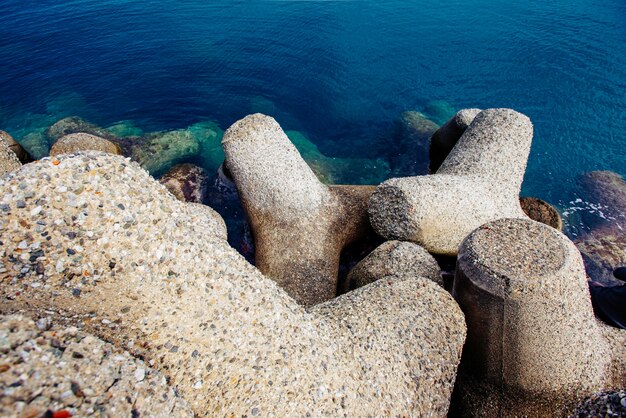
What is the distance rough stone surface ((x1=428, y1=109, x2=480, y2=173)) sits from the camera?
6.54 meters

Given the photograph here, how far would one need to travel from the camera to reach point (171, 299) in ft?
7.00

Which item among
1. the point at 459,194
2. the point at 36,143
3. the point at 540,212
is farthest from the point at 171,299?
the point at 36,143

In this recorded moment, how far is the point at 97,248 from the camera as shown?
6.51 feet

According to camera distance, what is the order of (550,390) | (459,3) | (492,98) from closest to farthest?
(550,390) < (492,98) < (459,3)

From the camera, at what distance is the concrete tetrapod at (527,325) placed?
9.39 ft

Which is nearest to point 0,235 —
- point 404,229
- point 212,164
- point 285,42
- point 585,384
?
point 404,229

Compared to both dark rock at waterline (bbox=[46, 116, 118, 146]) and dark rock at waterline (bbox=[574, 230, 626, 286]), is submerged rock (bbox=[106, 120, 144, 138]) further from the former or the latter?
dark rock at waterline (bbox=[574, 230, 626, 286])

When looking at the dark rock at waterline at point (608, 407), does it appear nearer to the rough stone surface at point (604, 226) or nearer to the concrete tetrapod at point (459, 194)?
the concrete tetrapod at point (459, 194)

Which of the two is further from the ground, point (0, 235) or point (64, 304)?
point (0, 235)

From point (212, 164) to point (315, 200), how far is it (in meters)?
3.95

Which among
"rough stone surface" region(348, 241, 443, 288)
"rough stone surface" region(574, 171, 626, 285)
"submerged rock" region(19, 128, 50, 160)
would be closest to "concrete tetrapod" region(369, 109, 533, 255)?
"rough stone surface" region(348, 241, 443, 288)

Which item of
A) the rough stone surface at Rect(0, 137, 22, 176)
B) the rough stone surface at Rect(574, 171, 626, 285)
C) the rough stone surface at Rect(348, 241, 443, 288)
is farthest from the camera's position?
the rough stone surface at Rect(574, 171, 626, 285)

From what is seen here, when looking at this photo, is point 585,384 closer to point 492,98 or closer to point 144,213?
point 144,213

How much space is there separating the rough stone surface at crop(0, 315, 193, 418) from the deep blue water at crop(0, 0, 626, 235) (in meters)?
7.13
